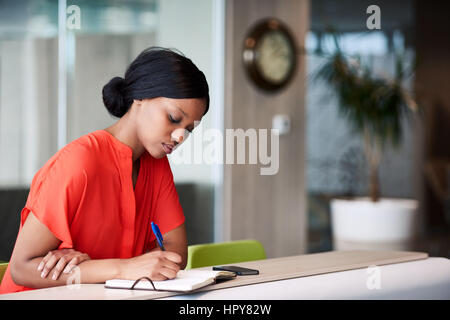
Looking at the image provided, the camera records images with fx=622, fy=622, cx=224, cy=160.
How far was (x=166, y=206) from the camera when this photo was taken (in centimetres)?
194

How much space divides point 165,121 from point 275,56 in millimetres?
3267

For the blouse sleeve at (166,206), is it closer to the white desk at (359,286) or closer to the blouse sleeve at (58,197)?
the blouse sleeve at (58,197)

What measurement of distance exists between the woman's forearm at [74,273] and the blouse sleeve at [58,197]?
71 millimetres

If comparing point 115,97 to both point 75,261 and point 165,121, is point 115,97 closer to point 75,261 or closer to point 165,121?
point 165,121

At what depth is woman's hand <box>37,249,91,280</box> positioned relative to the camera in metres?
1.48

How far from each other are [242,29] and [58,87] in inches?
63.0

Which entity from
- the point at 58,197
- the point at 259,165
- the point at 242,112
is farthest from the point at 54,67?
the point at 58,197

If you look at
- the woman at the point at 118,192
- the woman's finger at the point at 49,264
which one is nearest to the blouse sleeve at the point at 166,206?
the woman at the point at 118,192

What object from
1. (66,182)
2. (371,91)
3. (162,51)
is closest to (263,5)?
(371,91)

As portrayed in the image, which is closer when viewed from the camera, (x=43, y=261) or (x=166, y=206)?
(x=43, y=261)

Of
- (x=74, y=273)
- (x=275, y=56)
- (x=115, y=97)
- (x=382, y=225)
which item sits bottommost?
(x=382, y=225)

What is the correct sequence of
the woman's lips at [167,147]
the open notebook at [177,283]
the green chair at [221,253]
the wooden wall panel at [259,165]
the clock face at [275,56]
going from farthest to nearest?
the clock face at [275,56]
the wooden wall panel at [259,165]
the green chair at [221,253]
the woman's lips at [167,147]
the open notebook at [177,283]

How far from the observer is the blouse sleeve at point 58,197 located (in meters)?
1.52

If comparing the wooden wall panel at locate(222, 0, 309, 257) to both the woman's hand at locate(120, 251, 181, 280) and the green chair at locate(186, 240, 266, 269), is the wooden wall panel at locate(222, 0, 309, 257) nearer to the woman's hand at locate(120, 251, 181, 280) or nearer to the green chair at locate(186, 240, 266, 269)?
the green chair at locate(186, 240, 266, 269)
